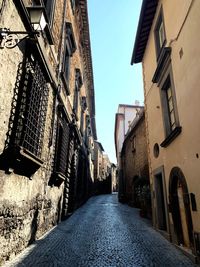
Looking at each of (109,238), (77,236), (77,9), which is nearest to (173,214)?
(109,238)

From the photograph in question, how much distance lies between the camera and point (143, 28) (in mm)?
8266

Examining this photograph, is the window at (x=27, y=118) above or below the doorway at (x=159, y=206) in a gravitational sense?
above

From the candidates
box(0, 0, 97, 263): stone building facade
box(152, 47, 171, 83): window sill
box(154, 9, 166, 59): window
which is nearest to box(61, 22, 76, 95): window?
box(0, 0, 97, 263): stone building facade

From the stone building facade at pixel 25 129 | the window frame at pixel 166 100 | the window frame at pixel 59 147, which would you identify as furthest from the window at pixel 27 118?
the window frame at pixel 166 100

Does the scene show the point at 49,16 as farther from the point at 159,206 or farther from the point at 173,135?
the point at 159,206

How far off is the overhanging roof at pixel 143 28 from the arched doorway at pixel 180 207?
5.68 metres

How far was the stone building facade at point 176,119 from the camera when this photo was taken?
13.6ft

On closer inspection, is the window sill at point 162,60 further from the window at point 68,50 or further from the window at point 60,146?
the window at point 68,50

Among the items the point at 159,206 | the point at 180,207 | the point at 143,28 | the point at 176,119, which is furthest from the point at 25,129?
the point at 143,28

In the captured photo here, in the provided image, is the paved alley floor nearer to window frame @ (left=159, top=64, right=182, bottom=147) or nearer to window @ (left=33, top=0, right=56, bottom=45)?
window frame @ (left=159, top=64, right=182, bottom=147)

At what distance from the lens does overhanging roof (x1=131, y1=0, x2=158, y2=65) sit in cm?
750

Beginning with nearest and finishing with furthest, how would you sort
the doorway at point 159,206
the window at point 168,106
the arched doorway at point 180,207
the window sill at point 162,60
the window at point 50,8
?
the arched doorway at point 180,207 → the window sill at point 162,60 → the window at point 168,106 → the window at point 50,8 → the doorway at point 159,206

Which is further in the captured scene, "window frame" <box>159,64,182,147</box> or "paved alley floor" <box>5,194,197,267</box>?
"window frame" <box>159,64,182,147</box>

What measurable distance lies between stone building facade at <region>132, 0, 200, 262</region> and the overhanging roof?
3 cm
